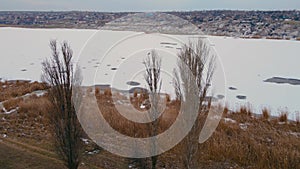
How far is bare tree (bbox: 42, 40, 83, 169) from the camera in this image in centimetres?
348

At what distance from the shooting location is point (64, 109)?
3.54 meters

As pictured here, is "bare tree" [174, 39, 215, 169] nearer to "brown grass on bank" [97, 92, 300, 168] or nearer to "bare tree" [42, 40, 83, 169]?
"brown grass on bank" [97, 92, 300, 168]

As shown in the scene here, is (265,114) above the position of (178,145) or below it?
above

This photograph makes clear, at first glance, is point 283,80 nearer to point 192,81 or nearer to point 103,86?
point 103,86

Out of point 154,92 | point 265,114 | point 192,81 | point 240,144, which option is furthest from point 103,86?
point 192,81

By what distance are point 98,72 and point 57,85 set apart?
836 cm

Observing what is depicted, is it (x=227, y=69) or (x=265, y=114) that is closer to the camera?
(x=265, y=114)

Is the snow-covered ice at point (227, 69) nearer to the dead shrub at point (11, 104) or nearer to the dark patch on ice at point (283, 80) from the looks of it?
the dark patch on ice at point (283, 80)

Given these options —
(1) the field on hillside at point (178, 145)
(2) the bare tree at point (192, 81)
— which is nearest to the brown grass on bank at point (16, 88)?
(1) the field on hillside at point (178, 145)

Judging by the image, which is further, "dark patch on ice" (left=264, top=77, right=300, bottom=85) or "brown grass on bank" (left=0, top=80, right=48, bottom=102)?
"dark patch on ice" (left=264, top=77, right=300, bottom=85)

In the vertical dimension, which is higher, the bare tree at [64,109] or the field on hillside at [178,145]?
the bare tree at [64,109]

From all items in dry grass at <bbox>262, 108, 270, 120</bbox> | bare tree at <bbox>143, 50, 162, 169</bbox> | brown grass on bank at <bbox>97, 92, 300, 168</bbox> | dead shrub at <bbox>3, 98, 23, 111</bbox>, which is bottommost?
brown grass on bank at <bbox>97, 92, 300, 168</bbox>

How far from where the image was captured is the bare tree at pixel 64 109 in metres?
3.48

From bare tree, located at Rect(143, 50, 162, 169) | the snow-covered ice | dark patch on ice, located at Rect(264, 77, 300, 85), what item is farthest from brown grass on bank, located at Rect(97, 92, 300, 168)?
dark patch on ice, located at Rect(264, 77, 300, 85)
